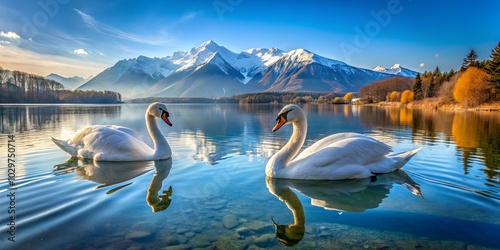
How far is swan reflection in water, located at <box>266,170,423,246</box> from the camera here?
4.96 metres

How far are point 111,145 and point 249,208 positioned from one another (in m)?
5.98

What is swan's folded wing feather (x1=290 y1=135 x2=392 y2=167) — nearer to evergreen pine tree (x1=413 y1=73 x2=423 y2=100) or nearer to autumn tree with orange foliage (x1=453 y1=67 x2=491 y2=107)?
autumn tree with orange foliage (x1=453 y1=67 x2=491 y2=107)

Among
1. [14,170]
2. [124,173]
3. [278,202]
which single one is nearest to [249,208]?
[278,202]

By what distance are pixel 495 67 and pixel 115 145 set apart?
258ft

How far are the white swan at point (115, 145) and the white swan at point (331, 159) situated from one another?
4049 mm

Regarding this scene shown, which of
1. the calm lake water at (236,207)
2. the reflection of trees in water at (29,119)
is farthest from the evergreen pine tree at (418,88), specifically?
the calm lake water at (236,207)

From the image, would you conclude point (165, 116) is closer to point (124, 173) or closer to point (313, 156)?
point (124, 173)

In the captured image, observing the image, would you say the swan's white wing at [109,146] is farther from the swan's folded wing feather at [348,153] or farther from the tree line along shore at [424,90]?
the tree line along shore at [424,90]

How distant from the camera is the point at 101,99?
140m

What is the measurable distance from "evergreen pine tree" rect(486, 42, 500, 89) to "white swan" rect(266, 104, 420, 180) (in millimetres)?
70652

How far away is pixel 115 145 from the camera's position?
9.62 meters

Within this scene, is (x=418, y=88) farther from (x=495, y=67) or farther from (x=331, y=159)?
(x=331, y=159)

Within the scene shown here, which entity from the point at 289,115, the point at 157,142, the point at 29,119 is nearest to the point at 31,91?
the point at 29,119

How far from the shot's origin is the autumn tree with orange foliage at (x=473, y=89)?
60.9m
